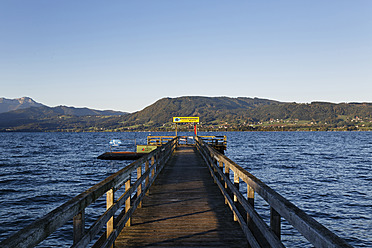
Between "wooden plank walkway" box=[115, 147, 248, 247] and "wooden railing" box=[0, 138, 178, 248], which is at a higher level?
"wooden railing" box=[0, 138, 178, 248]

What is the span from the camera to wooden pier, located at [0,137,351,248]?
9.02ft

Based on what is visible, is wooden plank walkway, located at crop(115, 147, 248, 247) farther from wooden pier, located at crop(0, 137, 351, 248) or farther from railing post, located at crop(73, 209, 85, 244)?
railing post, located at crop(73, 209, 85, 244)

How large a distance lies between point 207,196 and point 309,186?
1814 centimetres

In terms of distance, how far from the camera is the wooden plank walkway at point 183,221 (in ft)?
17.7

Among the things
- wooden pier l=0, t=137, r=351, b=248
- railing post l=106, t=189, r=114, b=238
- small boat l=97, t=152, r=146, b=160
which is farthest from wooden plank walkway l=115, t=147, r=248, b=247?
small boat l=97, t=152, r=146, b=160

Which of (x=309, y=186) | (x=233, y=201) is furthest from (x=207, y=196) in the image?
(x=309, y=186)

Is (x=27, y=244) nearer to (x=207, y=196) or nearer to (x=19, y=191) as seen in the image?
(x=207, y=196)

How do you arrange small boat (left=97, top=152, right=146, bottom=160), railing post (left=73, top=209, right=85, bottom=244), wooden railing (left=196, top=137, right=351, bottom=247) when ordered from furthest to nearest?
small boat (left=97, top=152, right=146, bottom=160)
railing post (left=73, top=209, right=85, bottom=244)
wooden railing (left=196, top=137, right=351, bottom=247)

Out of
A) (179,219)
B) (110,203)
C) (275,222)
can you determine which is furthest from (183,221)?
(275,222)

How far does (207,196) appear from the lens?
30.0 ft

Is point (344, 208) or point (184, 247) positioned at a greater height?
point (184, 247)

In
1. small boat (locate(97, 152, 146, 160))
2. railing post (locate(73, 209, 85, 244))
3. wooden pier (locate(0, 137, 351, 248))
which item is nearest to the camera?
wooden pier (locate(0, 137, 351, 248))

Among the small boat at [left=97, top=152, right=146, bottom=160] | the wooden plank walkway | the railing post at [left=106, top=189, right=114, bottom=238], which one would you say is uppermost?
the railing post at [left=106, top=189, right=114, bottom=238]

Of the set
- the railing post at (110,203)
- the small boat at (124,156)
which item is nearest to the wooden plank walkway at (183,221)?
the railing post at (110,203)
